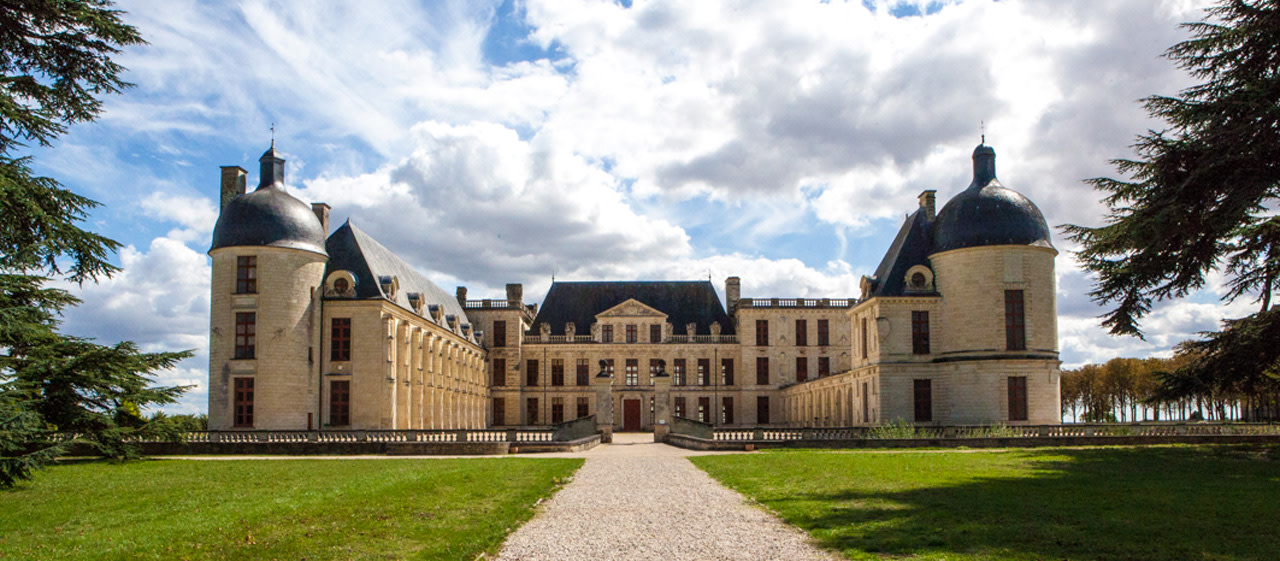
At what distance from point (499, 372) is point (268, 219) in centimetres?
2275

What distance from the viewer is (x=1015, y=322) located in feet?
104

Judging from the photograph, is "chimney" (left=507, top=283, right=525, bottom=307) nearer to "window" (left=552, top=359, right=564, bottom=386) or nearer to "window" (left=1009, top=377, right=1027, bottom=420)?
"window" (left=552, top=359, right=564, bottom=386)

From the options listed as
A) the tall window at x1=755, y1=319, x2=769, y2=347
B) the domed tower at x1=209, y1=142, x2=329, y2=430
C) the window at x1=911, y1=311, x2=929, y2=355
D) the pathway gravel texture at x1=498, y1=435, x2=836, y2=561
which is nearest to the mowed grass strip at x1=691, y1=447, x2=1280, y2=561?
the pathway gravel texture at x1=498, y1=435, x2=836, y2=561

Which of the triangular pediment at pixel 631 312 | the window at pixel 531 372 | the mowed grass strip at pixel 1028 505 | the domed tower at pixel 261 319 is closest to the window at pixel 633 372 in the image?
the triangular pediment at pixel 631 312

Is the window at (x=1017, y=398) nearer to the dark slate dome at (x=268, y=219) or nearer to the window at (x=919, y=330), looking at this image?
the window at (x=919, y=330)

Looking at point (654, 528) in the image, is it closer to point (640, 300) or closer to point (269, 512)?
point (269, 512)

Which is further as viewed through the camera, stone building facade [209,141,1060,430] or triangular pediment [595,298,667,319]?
triangular pediment [595,298,667,319]

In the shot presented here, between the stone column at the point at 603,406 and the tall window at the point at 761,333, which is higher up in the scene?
the tall window at the point at 761,333

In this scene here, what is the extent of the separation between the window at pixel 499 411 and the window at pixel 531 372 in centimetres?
179

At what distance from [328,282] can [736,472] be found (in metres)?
20.8

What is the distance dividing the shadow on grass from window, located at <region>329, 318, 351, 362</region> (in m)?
22.8

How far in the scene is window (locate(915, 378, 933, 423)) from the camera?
32.5 m

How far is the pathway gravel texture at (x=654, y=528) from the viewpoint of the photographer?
25.9 ft

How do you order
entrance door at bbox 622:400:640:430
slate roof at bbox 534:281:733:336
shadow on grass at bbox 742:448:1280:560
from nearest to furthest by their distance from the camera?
1. shadow on grass at bbox 742:448:1280:560
2. entrance door at bbox 622:400:640:430
3. slate roof at bbox 534:281:733:336
